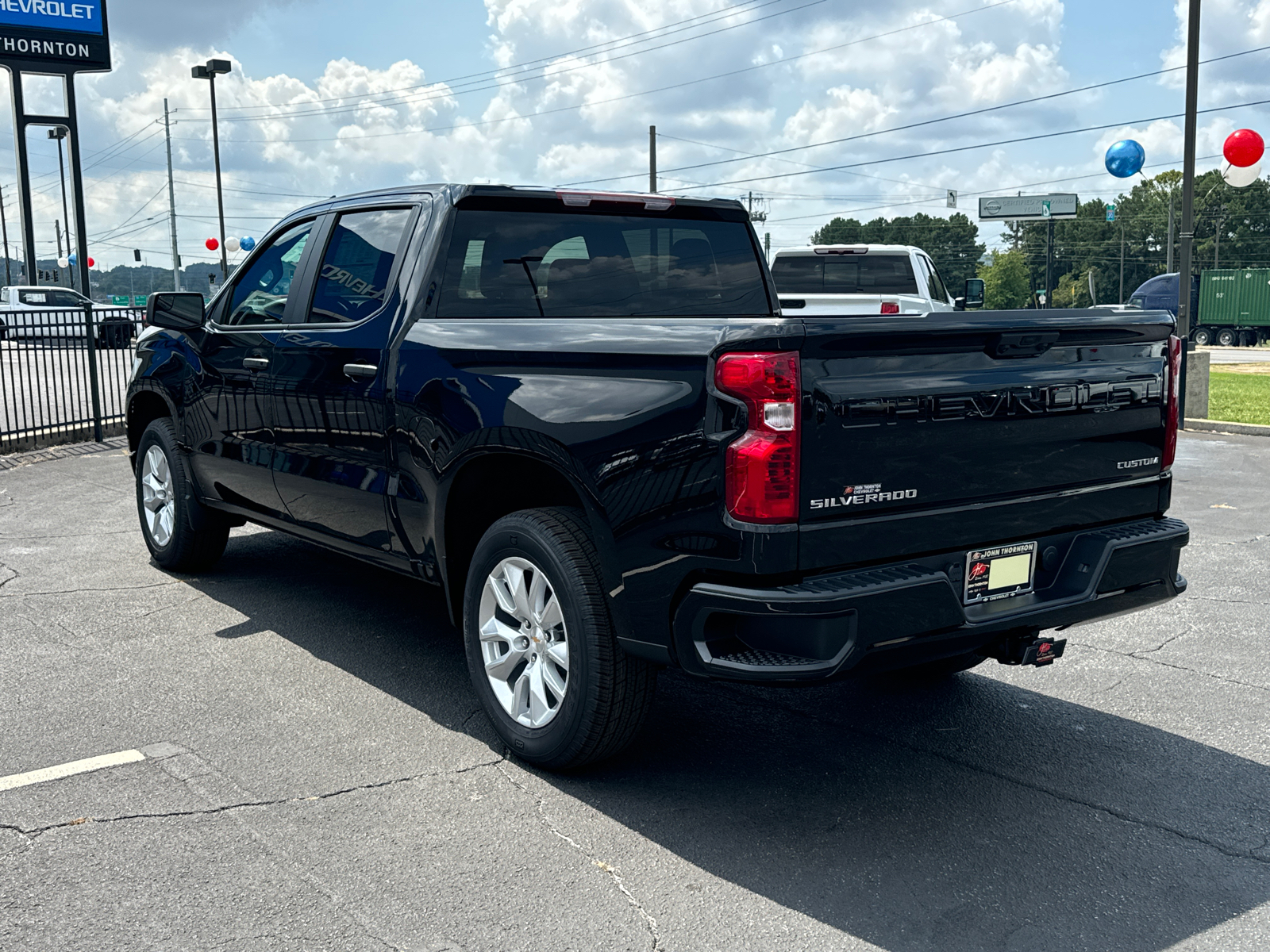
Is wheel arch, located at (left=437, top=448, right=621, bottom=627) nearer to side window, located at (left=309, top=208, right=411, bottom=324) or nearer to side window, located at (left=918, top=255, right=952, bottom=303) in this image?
side window, located at (left=309, top=208, right=411, bottom=324)

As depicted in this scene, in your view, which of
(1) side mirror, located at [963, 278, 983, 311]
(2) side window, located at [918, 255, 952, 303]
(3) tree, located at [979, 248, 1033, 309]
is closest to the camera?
(2) side window, located at [918, 255, 952, 303]

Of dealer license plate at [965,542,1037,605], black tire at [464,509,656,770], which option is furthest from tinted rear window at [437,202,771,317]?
dealer license plate at [965,542,1037,605]

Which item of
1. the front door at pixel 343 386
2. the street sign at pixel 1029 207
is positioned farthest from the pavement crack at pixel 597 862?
the street sign at pixel 1029 207

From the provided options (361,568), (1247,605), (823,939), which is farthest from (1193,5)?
(823,939)

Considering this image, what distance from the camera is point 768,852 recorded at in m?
3.42

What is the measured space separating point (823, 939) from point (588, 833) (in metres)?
0.85

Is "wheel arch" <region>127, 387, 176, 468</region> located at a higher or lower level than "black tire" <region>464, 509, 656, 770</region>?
higher

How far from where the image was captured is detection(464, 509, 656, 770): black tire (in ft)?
11.8

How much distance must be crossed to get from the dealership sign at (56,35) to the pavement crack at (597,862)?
1479 centimetres

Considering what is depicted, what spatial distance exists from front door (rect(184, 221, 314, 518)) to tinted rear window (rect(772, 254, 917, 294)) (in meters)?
11.6

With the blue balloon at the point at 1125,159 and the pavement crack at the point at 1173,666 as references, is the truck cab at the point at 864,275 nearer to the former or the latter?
the blue balloon at the point at 1125,159

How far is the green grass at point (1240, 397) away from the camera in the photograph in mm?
15461

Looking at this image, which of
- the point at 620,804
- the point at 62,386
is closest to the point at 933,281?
the point at 62,386

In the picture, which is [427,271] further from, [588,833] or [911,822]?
[911,822]
